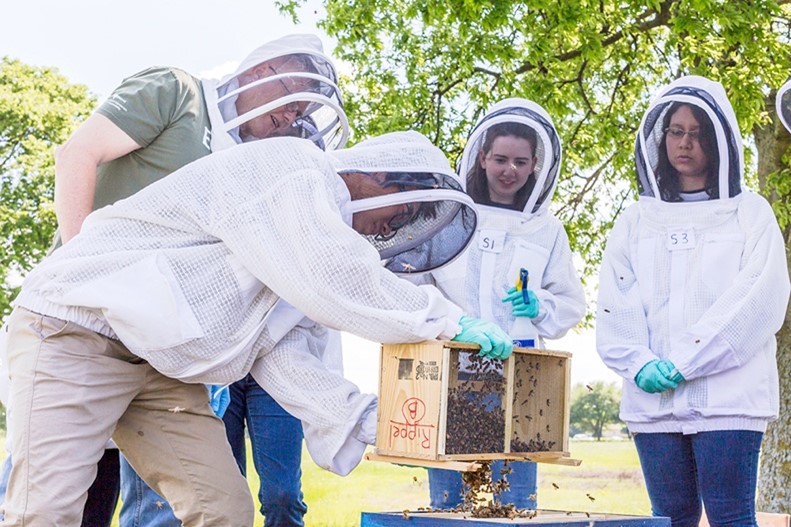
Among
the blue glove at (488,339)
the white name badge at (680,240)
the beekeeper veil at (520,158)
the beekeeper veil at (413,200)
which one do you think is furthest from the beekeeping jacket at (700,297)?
the blue glove at (488,339)

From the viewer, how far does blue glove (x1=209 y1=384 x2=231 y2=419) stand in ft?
12.3

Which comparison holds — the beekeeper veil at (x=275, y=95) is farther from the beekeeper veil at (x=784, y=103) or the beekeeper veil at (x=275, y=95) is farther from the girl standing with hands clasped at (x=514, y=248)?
the beekeeper veil at (x=784, y=103)

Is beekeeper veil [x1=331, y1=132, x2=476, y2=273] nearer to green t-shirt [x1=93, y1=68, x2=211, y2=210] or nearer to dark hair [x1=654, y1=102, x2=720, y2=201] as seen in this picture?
green t-shirt [x1=93, y1=68, x2=211, y2=210]

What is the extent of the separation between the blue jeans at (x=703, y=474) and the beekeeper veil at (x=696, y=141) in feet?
3.66

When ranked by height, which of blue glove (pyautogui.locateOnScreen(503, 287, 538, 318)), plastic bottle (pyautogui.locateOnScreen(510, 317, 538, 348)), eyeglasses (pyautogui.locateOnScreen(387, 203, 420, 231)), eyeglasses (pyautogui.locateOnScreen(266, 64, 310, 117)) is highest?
eyeglasses (pyautogui.locateOnScreen(266, 64, 310, 117))

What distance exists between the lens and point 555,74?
10000 millimetres

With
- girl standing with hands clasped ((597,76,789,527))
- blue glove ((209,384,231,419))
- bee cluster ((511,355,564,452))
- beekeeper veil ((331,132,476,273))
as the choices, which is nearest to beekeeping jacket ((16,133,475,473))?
beekeeper veil ((331,132,476,273))

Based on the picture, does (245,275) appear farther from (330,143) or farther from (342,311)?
(330,143)

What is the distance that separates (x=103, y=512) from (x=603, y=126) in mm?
7400

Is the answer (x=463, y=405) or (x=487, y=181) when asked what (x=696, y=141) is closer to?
(x=487, y=181)

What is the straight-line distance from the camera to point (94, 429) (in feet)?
9.78

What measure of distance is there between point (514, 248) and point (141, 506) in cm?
195

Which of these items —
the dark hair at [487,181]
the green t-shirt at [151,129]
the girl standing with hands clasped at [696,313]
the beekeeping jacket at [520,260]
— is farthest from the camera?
the dark hair at [487,181]

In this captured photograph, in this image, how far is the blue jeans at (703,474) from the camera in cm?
379
